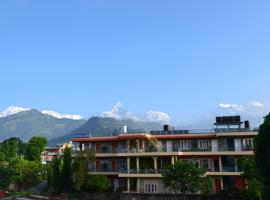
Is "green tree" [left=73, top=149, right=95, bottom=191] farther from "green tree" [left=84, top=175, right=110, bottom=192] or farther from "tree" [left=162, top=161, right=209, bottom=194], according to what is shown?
"tree" [left=162, top=161, right=209, bottom=194]

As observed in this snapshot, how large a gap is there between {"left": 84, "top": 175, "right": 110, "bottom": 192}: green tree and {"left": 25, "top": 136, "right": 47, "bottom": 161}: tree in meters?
27.1

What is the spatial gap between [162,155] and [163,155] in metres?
0.16

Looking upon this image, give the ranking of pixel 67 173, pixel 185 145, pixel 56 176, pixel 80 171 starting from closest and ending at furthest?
1. pixel 80 171
2. pixel 185 145
3. pixel 67 173
4. pixel 56 176

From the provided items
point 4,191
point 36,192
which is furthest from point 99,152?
point 4,191

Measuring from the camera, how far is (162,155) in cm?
5681

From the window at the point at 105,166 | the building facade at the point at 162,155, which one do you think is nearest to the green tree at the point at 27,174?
the building facade at the point at 162,155

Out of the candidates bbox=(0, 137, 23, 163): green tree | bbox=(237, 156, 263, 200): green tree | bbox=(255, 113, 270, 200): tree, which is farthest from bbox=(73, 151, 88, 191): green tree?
bbox=(255, 113, 270, 200): tree

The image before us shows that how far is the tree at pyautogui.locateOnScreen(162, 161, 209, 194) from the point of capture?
155ft

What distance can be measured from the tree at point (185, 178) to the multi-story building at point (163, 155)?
7.30 metres

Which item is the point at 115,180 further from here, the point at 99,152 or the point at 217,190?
the point at 217,190

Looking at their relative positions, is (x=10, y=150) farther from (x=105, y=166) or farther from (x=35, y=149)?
(x=105, y=166)

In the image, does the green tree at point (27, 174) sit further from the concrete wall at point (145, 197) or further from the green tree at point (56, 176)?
the concrete wall at point (145, 197)

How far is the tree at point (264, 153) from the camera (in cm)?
3019

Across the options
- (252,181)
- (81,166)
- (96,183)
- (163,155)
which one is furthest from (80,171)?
(252,181)
